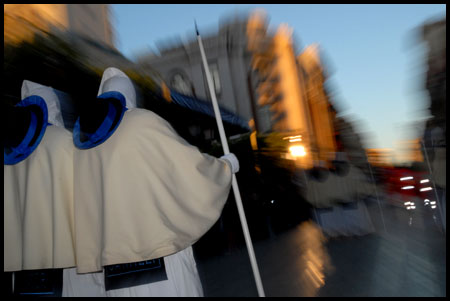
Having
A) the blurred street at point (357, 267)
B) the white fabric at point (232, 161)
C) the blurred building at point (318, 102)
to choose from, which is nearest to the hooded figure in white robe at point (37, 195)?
the white fabric at point (232, 161)

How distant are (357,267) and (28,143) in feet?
9.31

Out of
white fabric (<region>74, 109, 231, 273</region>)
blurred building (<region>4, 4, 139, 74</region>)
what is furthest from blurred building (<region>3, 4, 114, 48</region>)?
white fabric (<region>74, 109, 231, 273</region>)

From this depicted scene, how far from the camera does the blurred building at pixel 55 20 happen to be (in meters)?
1.91

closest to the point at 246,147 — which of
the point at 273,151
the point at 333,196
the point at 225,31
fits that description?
the point at 273,151

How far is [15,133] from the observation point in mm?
1649

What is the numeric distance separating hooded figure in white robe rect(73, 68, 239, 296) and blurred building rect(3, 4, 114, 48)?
94 cm

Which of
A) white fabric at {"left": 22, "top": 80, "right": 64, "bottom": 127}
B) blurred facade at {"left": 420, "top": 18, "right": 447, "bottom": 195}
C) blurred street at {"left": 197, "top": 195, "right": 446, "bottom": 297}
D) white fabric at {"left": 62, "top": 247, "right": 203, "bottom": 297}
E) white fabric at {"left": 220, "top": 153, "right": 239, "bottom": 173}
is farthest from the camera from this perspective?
blurred facade at {"left": 420, "top": 18, "right": 447, "bottom": 195}

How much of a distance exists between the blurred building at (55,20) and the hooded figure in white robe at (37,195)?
1.82 feet

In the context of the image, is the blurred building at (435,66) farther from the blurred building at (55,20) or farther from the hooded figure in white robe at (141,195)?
the blurred building at (55,20)

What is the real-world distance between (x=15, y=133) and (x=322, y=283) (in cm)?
246

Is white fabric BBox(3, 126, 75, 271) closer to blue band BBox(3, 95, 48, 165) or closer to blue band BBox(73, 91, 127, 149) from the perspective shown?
blue band BBox(3, 95, 48, 165)

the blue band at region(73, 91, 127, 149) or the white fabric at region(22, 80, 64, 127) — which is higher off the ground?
the white fabric at region(22, 80, 64, 127)

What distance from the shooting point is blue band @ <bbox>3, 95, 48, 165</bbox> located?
164 centimetres
